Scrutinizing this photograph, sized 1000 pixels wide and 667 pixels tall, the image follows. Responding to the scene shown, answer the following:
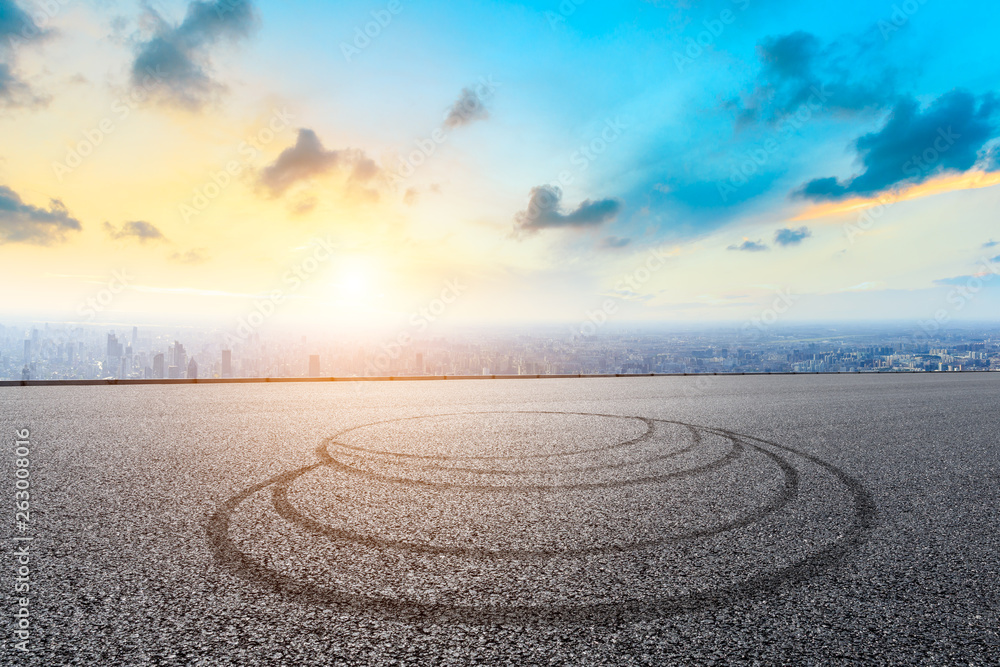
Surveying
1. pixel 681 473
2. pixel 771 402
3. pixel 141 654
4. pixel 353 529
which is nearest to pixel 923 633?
pixel 681 473

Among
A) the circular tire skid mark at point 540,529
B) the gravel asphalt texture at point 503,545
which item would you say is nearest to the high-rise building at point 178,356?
the gravel asphalt texture at point 503,545

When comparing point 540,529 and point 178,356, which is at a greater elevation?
point 178,356

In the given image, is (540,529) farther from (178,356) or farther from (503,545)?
(178,356)

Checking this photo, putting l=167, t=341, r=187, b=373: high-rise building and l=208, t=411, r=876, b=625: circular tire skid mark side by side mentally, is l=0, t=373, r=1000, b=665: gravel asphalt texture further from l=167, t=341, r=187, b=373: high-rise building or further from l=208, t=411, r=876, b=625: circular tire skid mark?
l=167, t=341, r=187, b=373: high-rise building

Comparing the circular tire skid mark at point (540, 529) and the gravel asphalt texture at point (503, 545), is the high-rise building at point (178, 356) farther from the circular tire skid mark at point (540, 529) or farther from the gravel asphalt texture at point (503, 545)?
the circular tire skid mark at point (540, 529)

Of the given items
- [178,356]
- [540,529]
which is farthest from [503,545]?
[178,356]
